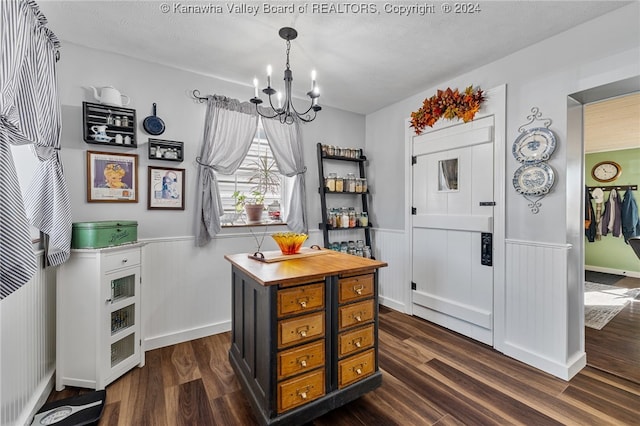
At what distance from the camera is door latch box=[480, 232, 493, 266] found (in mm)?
2624

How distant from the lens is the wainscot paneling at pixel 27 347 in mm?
1435

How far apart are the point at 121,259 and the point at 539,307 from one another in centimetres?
329

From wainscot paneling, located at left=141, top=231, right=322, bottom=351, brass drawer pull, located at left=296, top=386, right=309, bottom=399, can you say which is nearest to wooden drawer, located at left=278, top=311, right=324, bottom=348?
brass drawer pull, located at left=296, top=386, right=309, bottom=399

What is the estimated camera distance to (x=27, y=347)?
169 cm

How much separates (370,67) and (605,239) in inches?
242

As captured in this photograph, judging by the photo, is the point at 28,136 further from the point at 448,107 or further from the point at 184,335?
the point at 448,107

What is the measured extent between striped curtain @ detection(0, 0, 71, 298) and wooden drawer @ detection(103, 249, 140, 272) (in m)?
0.24

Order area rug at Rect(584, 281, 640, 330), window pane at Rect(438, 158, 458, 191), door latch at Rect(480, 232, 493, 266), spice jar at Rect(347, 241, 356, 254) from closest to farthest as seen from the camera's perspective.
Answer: door latch at Rect(480, 232, 493, 266) < window pane at Rect(438, 158, 458, 191) < area rug at Rect(584, 281, 640, 330) < spice jar at Rect(347, 241, 356, 254)

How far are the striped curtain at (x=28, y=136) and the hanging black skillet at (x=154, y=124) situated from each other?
0.60m

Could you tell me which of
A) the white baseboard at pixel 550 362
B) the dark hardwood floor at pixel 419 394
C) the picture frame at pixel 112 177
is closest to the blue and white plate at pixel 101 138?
the picture frame at pixel 112 177

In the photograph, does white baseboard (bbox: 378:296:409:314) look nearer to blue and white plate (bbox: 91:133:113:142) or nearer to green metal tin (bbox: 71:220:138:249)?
green metal tin (bbox: 71:220:138:249)

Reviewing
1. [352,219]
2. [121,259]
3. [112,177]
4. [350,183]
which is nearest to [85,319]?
[121,259]

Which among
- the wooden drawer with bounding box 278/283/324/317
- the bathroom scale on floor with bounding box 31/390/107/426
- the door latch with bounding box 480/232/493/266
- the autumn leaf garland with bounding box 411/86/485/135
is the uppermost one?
the autumn leaf garland with bounding box 411/86/485/135

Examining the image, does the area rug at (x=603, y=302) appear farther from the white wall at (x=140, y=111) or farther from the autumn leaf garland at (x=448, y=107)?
the white wall at (x=140, y=111)
